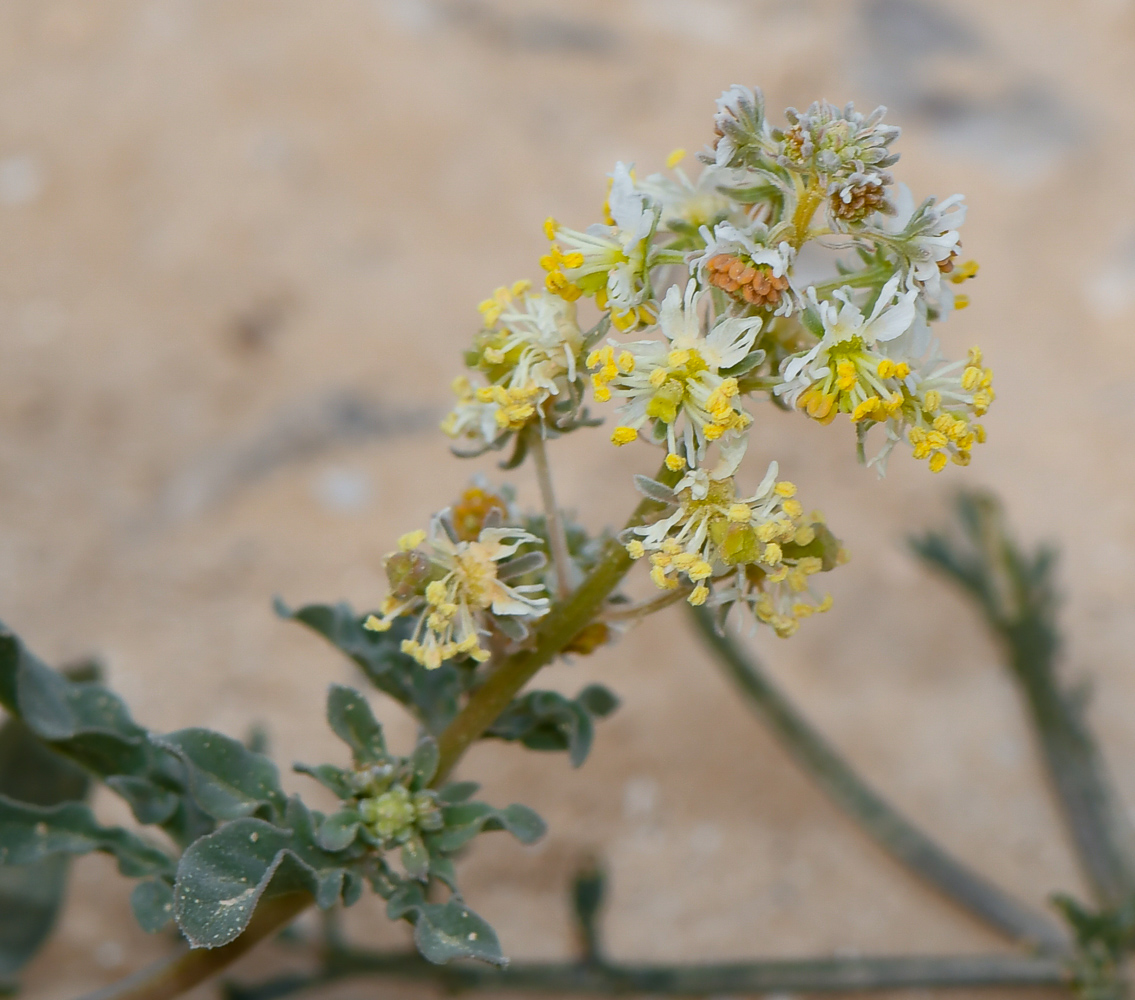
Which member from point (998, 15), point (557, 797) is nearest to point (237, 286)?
point (557, 797)

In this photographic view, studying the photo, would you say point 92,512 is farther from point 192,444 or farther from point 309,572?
point 309,572

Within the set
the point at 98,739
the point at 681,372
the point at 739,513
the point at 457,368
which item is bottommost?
the point at 98,739

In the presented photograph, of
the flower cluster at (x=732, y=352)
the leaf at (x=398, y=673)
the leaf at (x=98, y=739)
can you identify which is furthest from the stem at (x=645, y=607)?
the leaf at (x=98, y=739)

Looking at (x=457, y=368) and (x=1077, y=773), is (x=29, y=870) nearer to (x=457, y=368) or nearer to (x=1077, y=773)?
(x=457, y=368)

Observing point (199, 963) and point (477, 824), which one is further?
point (199, 963)

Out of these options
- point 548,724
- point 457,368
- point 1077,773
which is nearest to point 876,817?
point 1077,773

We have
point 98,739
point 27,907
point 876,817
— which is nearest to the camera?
point 98,739

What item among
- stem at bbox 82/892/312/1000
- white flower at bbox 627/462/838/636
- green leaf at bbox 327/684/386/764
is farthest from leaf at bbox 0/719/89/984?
white flower at bbox 627/462/838/636
